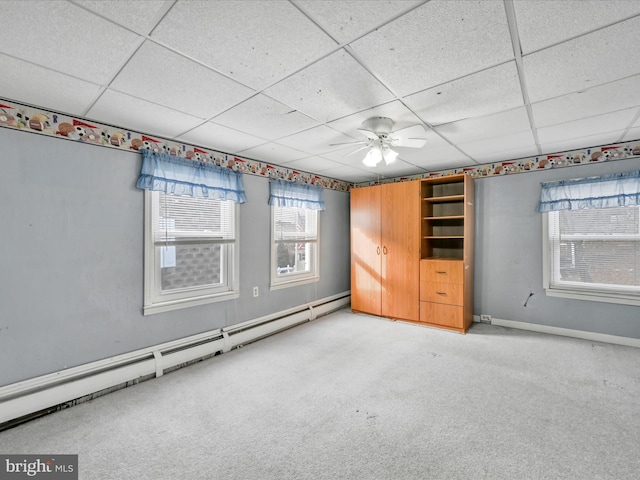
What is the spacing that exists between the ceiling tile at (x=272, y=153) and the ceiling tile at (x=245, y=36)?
1.43 metres

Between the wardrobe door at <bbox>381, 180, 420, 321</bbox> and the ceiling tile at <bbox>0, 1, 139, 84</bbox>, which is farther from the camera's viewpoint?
the wardrobe door at <bbox>381, 180, 420, 321</bbox>

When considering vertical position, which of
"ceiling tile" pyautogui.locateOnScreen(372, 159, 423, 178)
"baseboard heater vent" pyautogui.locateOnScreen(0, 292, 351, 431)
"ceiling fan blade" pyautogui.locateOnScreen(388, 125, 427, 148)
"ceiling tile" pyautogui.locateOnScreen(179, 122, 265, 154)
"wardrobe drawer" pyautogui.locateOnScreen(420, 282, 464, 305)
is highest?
"ceiling tile" pyautogui.locateOnScreen(372, 159, 423, 178)

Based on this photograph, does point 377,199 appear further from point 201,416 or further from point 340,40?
point 201,416

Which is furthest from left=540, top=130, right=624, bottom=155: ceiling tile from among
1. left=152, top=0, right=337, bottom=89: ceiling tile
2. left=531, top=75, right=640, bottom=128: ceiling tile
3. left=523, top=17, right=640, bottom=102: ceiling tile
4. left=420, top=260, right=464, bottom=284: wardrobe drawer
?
left=152, top=0, right=337, bottom=89: ceiling tile

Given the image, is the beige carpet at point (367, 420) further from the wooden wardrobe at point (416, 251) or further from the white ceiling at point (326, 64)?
the white ceiling at point (326, 64)

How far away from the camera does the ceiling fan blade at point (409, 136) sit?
8.01 feet

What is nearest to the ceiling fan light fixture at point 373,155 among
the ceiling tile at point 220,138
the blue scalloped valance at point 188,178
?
the ceiling tile at point 220,138

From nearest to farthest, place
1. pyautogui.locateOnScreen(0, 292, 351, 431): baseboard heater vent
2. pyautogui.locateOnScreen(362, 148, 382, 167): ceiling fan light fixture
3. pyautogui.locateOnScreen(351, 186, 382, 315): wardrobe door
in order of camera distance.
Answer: pyautogui.locateOnScreen(0, 292, 351, 431): baseboard heater vent, pyautogui.locateOnScreen(362, 148, 382, 167): ceiling fan light fixture, pyautogui.locateOnScreen(351, 186, 382, 315): wardrobe door

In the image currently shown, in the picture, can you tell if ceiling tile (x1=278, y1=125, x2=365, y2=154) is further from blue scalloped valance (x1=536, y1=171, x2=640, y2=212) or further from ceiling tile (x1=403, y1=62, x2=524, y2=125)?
blue scalloped valance (x1=536, y1=171, x2=640, y2=212)

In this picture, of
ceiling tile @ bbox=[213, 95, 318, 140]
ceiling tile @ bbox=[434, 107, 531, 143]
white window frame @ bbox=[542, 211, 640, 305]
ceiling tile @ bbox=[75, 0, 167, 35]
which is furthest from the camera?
white window frame @ bbox=[542, 211, 640, 305]

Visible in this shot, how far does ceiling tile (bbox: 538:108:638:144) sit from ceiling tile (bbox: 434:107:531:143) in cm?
30

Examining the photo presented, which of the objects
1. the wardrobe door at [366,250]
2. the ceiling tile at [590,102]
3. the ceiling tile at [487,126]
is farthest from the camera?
the wardrobe door at [366,250]

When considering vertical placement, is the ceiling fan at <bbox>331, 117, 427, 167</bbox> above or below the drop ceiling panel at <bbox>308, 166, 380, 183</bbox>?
below

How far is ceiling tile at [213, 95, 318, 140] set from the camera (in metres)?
2.17
